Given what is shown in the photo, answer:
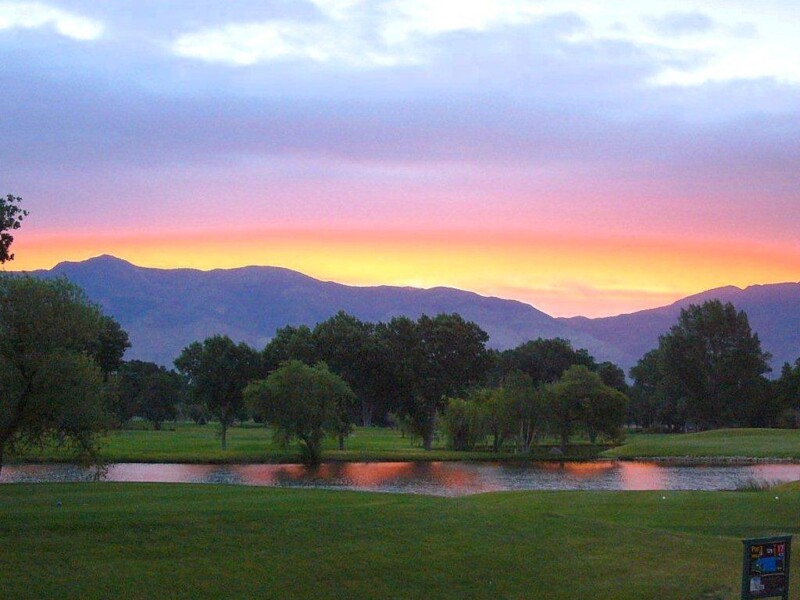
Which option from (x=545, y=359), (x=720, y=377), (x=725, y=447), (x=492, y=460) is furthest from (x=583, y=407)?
(x=545, y=359)

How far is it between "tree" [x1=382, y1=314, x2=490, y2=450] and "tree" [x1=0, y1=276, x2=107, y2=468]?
226 ft

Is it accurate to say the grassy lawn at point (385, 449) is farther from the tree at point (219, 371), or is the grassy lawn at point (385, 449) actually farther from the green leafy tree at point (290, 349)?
the green leafy tree at point (290, 349)

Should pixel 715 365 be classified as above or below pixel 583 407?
above

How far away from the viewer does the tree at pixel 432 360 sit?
→ 328 feet

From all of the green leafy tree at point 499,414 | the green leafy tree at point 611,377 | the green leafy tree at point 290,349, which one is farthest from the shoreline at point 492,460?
the green leafy tree at point 611,377

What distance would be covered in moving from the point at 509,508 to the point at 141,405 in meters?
122

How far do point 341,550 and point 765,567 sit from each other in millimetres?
10077

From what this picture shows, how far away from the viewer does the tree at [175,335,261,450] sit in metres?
90.8

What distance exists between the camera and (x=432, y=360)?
4035 inches

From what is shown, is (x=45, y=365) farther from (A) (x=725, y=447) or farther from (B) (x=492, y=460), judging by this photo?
(A) (x=725, y=447)

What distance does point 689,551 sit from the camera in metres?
24.6

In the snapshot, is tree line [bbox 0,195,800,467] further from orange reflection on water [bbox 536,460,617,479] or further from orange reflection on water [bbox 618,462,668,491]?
orange reflection on water [bbox 618,462,668,491]

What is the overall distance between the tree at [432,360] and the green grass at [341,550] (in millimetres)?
68316

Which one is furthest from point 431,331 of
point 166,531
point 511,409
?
point 166,531
